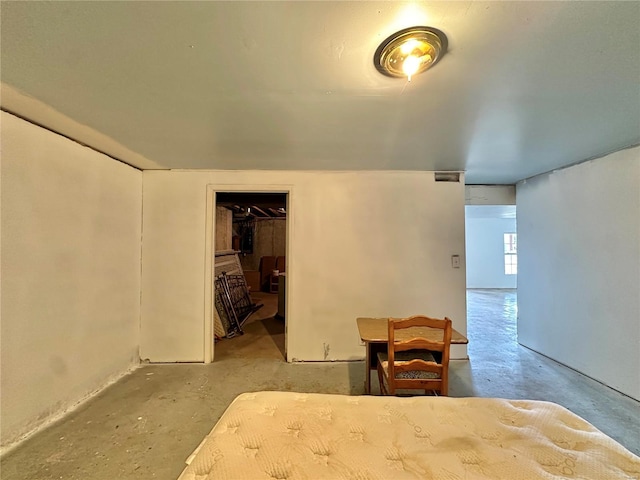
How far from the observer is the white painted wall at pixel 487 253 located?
8945 millimetres

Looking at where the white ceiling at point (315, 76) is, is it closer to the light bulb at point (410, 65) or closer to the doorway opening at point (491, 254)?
the light bulb at point (410, 65)

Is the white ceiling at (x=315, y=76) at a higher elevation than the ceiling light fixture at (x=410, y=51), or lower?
higher

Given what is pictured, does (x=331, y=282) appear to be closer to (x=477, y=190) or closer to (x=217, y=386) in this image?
(x=217, y=386)

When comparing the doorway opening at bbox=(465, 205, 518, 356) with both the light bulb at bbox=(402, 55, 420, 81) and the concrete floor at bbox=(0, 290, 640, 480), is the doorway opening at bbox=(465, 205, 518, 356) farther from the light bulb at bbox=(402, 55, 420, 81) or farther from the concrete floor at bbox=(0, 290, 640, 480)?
the light bulb at bbox=(402, 55, 420, 81)

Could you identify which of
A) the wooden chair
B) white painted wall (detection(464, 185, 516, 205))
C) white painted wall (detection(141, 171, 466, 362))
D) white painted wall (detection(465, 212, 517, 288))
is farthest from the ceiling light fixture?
white painted wall (detection(465, 212, 517, 288))

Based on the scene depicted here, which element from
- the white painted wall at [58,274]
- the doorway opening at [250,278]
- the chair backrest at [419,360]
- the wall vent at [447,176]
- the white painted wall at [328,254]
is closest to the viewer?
the chair backrest at [419,360]

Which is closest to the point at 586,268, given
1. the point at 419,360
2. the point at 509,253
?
the point at 419,360

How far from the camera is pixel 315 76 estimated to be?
4.43 ft

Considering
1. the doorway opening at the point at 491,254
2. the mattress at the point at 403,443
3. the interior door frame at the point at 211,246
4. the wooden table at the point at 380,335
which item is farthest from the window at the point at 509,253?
the mattress at the point at 403,443

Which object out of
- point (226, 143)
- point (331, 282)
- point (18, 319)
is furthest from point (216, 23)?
point (331, 282)

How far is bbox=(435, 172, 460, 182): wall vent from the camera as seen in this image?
10.5 feet

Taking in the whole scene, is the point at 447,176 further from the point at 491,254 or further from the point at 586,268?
the point at 491,254

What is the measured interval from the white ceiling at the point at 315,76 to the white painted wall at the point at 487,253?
717cm

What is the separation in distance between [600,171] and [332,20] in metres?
3.27
